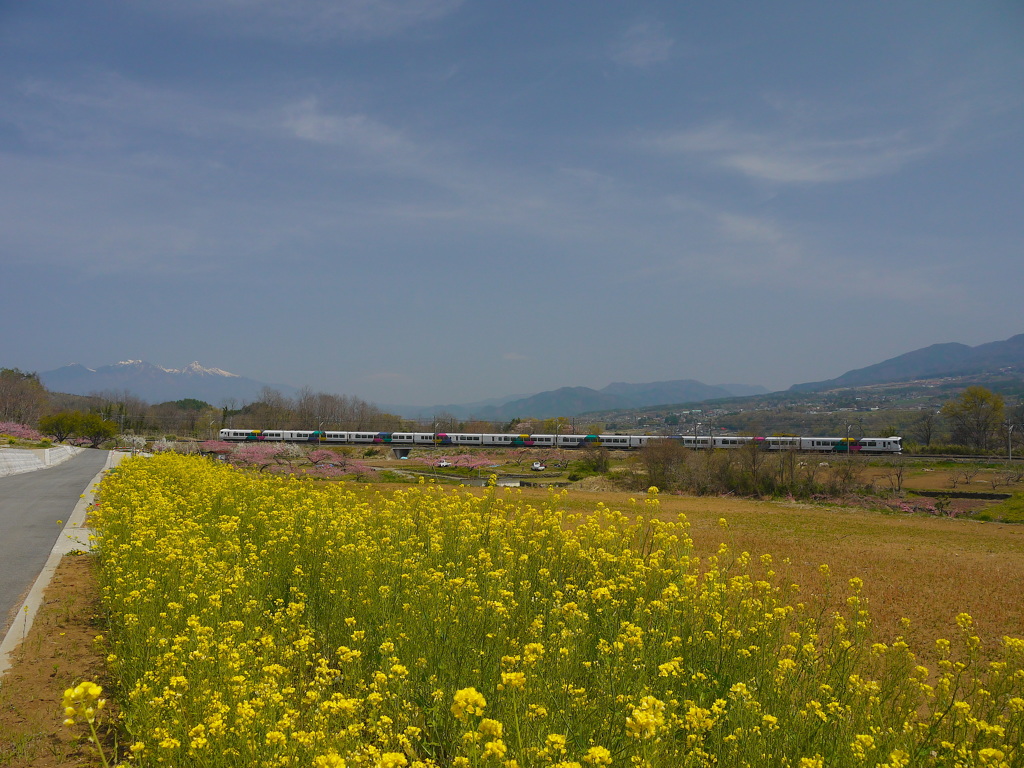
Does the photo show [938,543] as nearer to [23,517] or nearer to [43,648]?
[43,648]

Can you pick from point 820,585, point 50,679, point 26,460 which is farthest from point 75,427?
point 820,585

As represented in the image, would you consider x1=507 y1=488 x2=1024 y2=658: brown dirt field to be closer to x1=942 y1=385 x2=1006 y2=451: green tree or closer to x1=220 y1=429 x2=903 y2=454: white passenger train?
x1=220 y1=429 x2=903 y2=454: white passenger train

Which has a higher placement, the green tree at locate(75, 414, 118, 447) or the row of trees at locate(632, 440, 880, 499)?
the green tree at locate(75, 414, 118, 447)

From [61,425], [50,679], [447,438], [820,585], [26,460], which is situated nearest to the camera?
[50,679]

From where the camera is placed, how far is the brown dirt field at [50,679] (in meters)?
4.59

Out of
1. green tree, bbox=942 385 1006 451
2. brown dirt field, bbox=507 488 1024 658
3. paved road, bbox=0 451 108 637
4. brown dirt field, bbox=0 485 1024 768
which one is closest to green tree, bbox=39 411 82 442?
paved road, bbox=0 451 108 637

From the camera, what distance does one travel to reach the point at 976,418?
7431 centimetres

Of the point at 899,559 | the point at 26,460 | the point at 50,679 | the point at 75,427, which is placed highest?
the point at 75,427

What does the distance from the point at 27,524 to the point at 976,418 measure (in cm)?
8957

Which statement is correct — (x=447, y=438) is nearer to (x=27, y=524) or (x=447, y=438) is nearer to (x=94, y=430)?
(x=94, y=430)

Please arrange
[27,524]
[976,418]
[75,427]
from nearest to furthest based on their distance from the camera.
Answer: [27,524] < [75,427] < [976,418]

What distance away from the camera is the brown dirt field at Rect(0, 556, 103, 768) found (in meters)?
4.59

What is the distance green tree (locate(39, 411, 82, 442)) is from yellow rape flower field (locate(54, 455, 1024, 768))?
7410 centimetres

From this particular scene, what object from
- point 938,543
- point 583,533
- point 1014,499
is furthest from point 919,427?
point 583,533
